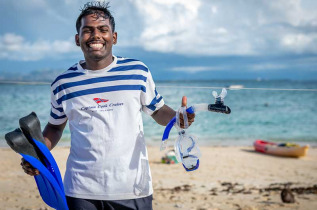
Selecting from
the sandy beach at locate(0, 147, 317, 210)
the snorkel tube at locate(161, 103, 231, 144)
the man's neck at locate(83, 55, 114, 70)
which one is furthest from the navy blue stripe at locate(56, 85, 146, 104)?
the sandy beach at locate(0, 147, 317, 210)

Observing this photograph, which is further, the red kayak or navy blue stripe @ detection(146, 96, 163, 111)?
the red kayak

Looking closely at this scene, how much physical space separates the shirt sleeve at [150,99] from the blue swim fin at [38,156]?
1.57ft

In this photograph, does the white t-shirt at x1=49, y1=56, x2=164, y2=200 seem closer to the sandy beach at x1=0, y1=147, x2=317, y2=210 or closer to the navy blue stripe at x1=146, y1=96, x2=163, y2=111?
the navy blue stripe at x1=146, y1=96, x2=163, y2=111

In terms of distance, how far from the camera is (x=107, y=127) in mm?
1632

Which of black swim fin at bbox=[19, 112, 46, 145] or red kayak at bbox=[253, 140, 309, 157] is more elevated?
black swim fin at bbox=[19, 112, 46, 145]

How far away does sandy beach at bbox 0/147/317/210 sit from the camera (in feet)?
15.9

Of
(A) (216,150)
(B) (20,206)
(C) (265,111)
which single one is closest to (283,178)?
(A) (216,150)

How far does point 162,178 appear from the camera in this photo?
6680 mm

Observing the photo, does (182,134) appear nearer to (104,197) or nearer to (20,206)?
(104,197)

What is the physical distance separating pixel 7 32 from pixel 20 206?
42.2 m

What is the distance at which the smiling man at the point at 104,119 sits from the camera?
1.62 metres

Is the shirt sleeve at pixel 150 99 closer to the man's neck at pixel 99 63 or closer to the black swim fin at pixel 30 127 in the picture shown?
the man's neck at pixel 99 63

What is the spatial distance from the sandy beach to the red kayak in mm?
220

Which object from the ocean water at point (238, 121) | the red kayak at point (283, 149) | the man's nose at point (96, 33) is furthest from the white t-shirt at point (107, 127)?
the ocean water at point (238, 121)
